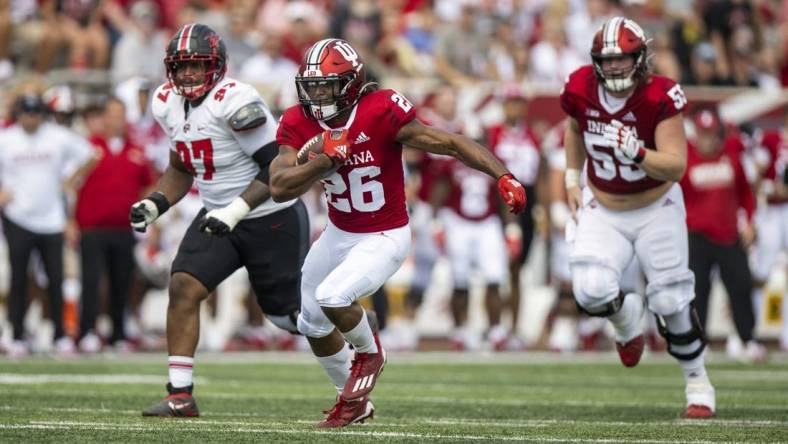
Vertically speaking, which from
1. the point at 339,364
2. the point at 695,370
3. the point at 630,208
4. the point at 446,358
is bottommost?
the point at 446,358

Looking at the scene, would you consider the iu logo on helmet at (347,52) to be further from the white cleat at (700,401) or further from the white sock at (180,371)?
the white cleat at (700,401)

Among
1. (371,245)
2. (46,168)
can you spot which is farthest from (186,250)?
(46,168)

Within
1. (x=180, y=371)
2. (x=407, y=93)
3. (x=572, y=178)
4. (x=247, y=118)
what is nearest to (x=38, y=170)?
(x=407, y=93)

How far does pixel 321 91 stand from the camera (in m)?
6.39

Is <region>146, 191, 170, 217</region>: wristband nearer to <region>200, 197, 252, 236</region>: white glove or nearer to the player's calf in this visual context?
<region>200, 197, 252, 236</region>: white glove

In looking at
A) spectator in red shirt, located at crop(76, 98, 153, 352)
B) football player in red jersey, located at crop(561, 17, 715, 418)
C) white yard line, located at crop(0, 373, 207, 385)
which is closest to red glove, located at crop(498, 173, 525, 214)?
football player in red jersey, located at crop(561, 17, 715, 418)

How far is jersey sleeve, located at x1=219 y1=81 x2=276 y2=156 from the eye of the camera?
721 cm

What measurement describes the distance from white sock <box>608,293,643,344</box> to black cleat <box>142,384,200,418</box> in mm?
2078

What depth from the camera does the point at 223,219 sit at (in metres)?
6.69

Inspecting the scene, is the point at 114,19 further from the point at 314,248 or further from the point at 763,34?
the point at 314,248

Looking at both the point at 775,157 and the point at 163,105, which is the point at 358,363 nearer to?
the point at 163,105

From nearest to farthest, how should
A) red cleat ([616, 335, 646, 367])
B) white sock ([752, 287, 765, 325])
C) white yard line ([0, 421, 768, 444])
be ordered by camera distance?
white yard line ([0, 421, 768, 444])
red cleat ([616, 335, 646, 367])
white sock ([752, 287, 765, 325])

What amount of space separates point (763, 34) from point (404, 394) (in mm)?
9857

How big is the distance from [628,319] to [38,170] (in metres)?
6.32
